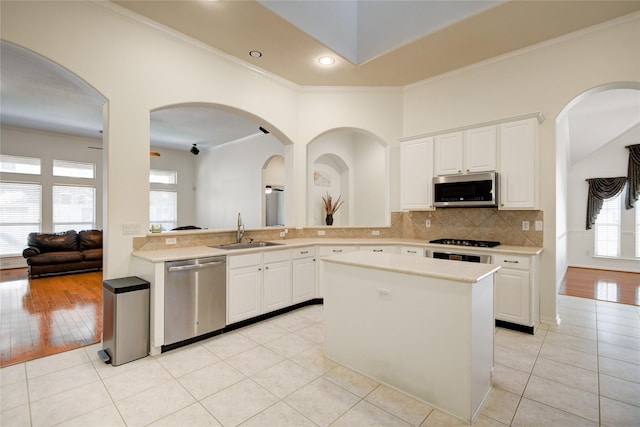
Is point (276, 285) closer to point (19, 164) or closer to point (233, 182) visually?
point (233, 182)

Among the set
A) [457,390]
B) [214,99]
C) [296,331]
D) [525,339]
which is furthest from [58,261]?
[525,339]

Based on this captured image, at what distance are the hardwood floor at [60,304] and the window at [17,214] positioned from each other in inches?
27.2

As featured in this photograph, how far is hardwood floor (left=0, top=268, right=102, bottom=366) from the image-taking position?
294 cm

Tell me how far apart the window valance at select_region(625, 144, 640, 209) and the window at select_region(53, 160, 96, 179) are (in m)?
12.8

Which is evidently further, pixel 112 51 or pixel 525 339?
pixel 525 339

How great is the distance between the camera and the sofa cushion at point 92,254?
6.51 metres

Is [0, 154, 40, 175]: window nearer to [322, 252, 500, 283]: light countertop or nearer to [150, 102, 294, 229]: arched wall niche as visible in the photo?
[150, 102, 294, 229]: arched wall niche

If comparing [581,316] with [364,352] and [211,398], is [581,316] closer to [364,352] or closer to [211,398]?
[364,352]

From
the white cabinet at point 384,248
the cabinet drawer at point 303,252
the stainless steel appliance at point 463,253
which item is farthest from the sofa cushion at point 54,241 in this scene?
the stainless steel appliance at point 463,253

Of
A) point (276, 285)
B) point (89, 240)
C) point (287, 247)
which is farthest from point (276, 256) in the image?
point (89, 240)

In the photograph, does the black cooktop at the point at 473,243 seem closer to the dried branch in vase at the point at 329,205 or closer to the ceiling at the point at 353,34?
the ceiling at the point at 353,34

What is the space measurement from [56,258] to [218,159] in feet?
14.4

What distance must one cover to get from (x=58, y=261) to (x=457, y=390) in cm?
755

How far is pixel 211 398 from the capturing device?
6.93ft
